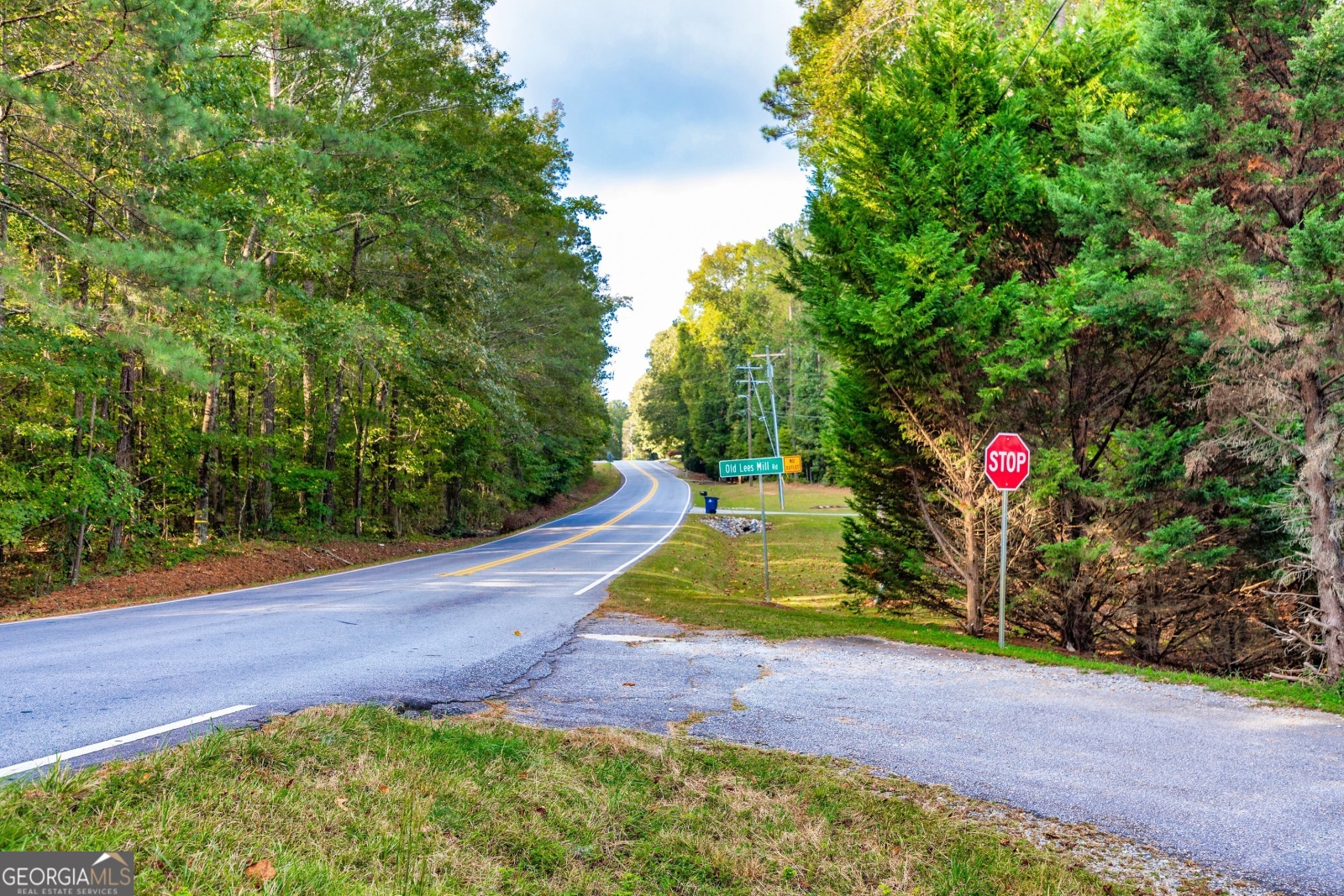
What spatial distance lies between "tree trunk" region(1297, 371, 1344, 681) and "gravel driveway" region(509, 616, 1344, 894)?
2.05 metres

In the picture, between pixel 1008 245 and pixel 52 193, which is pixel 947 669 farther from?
pixel 52 193

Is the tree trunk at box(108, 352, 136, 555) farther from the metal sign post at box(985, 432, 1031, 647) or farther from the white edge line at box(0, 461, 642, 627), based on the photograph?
the metal sign post at box(985, 432, 1031, 647)

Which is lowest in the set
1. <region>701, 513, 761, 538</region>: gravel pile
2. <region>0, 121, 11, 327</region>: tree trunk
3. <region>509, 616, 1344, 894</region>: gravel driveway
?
<region>701, 513, 761, 538</region>: gravel pile

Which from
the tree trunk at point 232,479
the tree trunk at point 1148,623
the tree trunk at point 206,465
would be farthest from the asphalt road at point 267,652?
the tree trunk at point 1148,623

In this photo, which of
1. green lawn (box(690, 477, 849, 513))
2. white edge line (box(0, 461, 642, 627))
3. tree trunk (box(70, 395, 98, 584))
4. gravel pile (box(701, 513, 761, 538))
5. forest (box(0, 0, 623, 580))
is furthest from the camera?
green lawn (box(690, 477, 849, 513))

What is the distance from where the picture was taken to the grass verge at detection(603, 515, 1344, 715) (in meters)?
6.66

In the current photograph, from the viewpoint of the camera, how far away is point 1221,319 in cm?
743

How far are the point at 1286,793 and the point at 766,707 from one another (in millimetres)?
3094

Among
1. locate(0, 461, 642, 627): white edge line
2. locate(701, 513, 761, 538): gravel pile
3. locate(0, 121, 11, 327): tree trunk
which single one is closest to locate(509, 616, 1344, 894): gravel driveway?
locate(0, 461, 642, 627): white edge line

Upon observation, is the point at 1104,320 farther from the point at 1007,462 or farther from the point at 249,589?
the point at 249,589

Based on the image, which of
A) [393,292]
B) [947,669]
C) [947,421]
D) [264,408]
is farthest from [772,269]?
[947,669]

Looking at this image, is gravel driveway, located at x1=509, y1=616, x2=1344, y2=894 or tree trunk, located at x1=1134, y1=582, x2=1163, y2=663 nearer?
gravel driveway, located at x1=509, y1=616, x2=1344, y2=894

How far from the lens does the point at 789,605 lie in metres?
14.6

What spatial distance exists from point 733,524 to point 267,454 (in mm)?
21883
